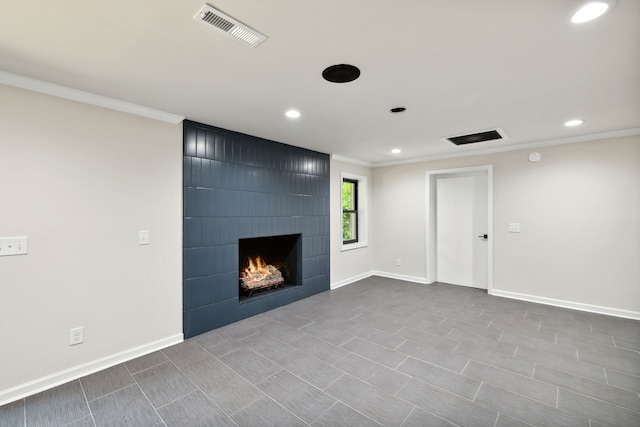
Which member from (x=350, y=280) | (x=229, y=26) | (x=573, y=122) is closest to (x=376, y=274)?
(x=350, y=280)

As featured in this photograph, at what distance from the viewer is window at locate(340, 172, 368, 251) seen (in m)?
5.49

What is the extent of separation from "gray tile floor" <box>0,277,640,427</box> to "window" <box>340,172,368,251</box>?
223 centimetres

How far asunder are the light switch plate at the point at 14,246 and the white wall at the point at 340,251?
12.0 feet

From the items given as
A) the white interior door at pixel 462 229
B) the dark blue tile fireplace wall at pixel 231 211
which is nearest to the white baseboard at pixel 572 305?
the white interior door at pixel 462 229

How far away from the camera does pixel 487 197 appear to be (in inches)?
184

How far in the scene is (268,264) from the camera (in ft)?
14.6

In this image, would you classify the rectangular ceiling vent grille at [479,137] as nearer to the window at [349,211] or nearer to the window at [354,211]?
the window at [354,211]

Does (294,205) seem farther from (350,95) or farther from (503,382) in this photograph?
(503,382)

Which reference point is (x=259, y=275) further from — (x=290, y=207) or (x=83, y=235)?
(x=83, y=235)

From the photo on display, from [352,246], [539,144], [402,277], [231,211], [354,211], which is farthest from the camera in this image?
[354,211]

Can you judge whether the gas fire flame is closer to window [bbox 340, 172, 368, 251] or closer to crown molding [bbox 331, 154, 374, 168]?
window [bbox 340, 172, 368, 251]

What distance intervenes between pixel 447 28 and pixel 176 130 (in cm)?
259

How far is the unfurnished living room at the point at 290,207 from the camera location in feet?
5.24

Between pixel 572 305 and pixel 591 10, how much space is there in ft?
12.8
